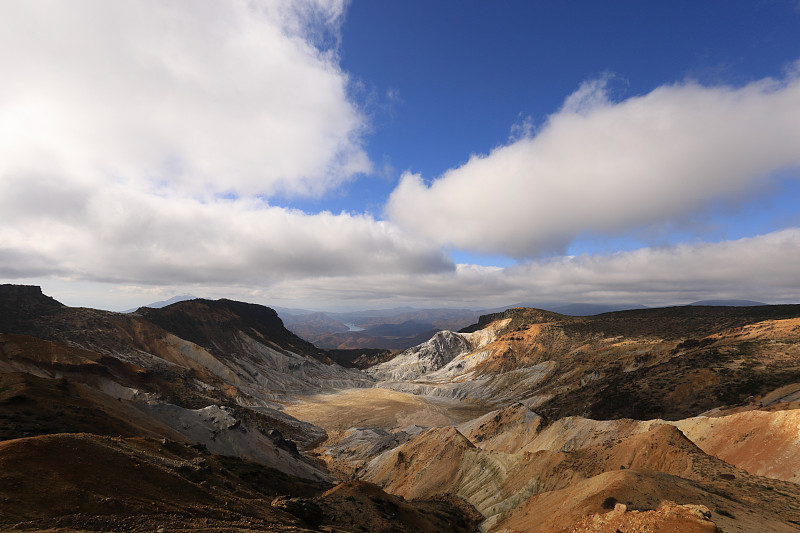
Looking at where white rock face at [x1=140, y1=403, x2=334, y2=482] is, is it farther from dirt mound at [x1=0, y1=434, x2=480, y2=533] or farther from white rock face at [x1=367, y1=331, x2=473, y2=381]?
white rock face at [x1=367, y1=331, x2=473, y2=381]

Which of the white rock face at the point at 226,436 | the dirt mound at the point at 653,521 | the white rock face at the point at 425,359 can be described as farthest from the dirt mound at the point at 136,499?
the white rock face at the point at 425,359

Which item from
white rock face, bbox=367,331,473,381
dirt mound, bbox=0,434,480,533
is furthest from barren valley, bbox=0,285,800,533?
white rock face, bbox=367,331,473,381

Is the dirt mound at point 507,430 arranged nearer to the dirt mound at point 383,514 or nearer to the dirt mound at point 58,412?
the dirt mound at point 383,514

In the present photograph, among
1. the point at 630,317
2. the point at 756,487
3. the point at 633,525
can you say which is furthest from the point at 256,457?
the point at 630,317

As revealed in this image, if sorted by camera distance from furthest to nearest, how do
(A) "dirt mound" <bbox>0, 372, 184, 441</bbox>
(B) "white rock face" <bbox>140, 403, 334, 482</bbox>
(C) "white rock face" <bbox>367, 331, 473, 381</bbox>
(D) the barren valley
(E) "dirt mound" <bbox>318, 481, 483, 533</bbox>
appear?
(C) "white rock face" <bbox>367, 331, 473, 381</bbox> → (B) "white rock face" <bbox>140, 403, 334, 482</bbox> → (A) "dirt mound" <bbox>0, 372, 184, 441</bbox> → (E) "dirt mound" <bbox>318, 481, 483, 533</bbox> → (D) the barren valley

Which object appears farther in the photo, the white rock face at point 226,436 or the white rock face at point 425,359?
the white rock face at point 425,359

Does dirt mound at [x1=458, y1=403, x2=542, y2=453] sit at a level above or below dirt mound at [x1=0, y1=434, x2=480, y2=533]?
below

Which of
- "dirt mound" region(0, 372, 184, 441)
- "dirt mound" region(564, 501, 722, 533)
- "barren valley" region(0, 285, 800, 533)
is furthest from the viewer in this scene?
"dirt mound" region(0, 372, 184, 441)

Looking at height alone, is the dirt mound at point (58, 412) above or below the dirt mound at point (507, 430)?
above

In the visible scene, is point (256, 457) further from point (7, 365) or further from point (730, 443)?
point (730, 443)
